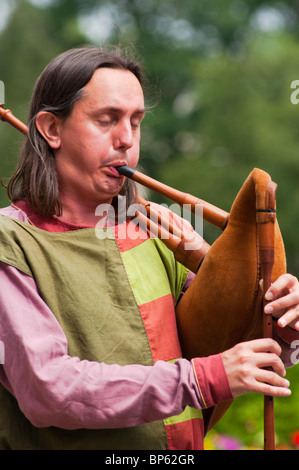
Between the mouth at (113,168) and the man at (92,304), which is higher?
the mouth at (113,168)

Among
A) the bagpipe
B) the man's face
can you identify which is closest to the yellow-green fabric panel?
the bagpipe

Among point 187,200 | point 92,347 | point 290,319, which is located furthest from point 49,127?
point 290,319

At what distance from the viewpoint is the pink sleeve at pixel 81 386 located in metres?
Result: 1.89

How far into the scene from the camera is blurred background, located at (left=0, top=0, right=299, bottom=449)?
54.6 feet

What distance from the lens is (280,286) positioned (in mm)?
1971

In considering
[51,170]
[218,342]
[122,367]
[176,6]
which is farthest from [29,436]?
[176,6]

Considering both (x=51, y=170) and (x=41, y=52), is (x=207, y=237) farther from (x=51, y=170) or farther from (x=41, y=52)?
(x=51, y=170)

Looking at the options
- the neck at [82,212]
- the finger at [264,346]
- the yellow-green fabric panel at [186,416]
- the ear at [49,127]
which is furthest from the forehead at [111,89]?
the yellow-green fabric panel at [186,416]

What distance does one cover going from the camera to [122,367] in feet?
6.42

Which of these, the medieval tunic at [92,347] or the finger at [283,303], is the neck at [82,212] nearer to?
the medieval tunic at [92,347]

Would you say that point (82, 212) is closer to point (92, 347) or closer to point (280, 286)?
point (92, 347)

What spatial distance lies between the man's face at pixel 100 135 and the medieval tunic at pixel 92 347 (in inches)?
5.9

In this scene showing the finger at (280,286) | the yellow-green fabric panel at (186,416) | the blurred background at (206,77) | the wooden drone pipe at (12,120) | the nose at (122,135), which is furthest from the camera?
the blurred background at (206,77)

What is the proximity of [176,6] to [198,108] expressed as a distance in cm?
334
